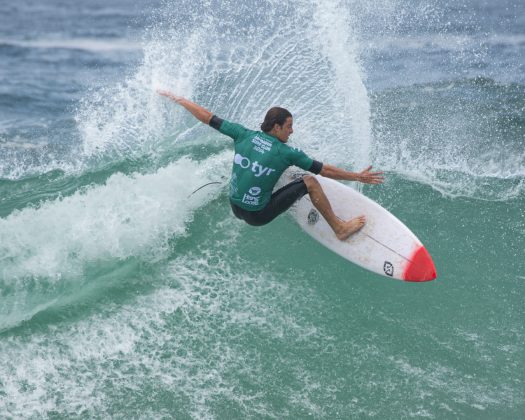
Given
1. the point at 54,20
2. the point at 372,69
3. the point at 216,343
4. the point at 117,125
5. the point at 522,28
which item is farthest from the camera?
the point at 54,20

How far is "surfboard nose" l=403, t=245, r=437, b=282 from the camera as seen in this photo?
21.4 ft

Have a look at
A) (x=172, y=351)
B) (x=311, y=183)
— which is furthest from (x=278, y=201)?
(x=172, y=351)

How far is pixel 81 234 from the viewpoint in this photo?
7145 mm

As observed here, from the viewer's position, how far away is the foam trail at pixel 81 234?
6883mm

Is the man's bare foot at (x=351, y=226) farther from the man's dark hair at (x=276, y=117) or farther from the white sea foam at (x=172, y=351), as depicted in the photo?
the man's dark hair at (x=276, y=117)

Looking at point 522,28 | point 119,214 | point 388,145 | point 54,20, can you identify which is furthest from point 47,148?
Result: point 522,28

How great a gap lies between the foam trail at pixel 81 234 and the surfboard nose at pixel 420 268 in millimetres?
2502

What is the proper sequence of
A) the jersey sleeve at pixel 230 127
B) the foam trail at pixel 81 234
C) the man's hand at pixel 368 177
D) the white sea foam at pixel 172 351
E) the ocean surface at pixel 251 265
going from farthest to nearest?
the foam trail at pixel 81 234, the jersey sleeve at pixel 230 127, the man's hand at pixel 368 177, the ocean surface at pixel 251 265, the white sea foam at pixel 172 351

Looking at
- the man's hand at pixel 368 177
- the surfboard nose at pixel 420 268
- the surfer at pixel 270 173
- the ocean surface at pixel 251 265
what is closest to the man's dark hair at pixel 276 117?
the surfer at pixel 270 173

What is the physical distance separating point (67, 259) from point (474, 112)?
7.83 m

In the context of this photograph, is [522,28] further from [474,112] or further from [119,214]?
[119,214]

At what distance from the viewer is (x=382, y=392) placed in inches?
232

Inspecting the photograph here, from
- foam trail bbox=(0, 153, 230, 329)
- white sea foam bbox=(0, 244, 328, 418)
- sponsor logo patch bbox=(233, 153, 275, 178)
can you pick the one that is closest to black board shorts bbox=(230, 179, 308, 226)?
sponsor logo patch bbox=(233, 153, 275, 178)

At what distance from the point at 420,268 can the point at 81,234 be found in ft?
11.4
